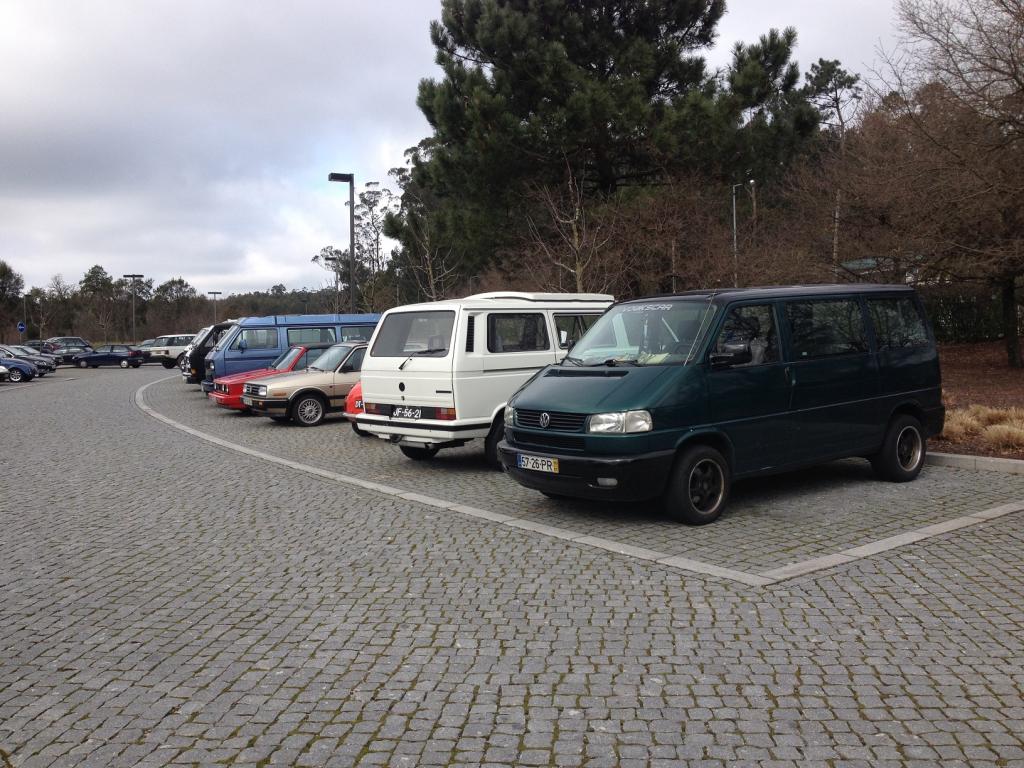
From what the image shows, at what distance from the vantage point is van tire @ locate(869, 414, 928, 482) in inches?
366

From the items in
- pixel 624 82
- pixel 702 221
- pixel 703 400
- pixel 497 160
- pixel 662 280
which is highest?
pixel 624 82

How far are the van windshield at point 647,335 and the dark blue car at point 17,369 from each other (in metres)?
37.5

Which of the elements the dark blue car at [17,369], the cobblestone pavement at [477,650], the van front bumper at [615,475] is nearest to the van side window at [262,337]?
the cobblestone pavement at [477,650]

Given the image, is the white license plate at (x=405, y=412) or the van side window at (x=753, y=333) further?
the white license plate at (x=405, y=412)

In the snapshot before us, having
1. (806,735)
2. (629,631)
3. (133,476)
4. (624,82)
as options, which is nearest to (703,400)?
(629,631)

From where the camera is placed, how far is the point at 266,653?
4.78 m

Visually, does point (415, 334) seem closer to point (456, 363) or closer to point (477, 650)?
point (456, 363)

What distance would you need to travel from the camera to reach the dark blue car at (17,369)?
1561 inches

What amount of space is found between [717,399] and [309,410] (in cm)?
1074

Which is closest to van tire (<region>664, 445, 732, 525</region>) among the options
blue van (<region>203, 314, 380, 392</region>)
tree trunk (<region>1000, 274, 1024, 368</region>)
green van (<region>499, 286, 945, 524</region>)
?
green van (<region>499, 286, 945, 524</region>)

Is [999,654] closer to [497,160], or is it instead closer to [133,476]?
[133,476]

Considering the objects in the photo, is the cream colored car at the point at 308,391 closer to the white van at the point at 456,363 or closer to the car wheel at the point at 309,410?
the car wheel at the point at 309,410

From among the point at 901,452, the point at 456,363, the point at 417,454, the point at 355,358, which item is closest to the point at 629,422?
the point at 456,363

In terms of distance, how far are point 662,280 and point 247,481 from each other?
17076mm
